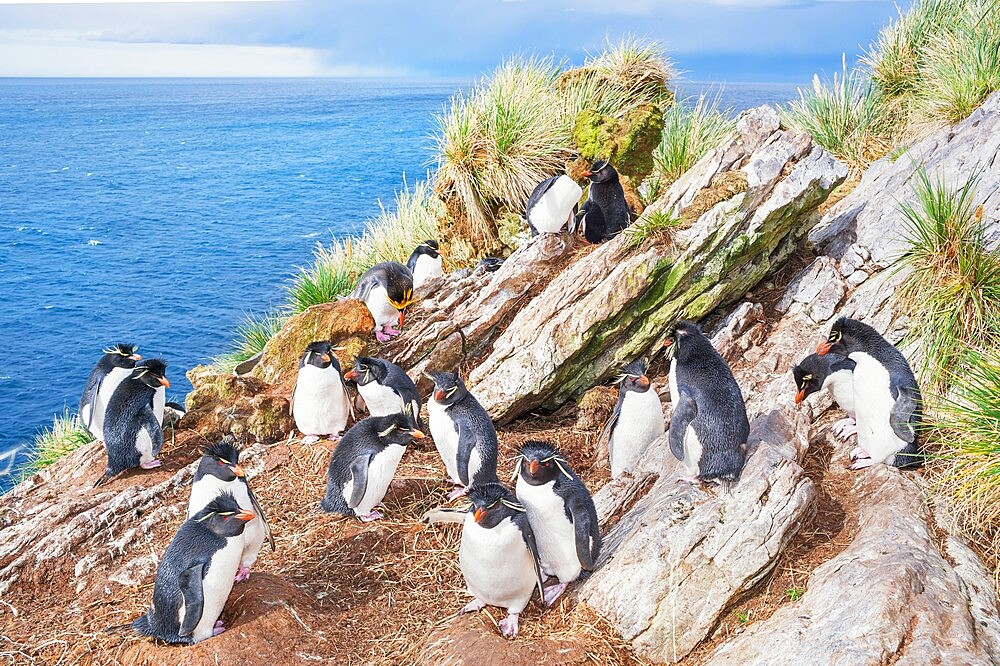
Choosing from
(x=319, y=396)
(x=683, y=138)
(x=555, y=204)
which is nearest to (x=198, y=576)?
(x=319, y=396)

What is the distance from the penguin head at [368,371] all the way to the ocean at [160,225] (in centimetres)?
504

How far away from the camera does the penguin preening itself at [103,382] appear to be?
6.67m

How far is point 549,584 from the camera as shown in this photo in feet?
14.9

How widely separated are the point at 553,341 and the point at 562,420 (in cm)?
87

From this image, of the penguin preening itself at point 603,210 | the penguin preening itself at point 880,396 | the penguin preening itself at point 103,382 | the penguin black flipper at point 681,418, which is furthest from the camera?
the penguin preening itself at point 603,210

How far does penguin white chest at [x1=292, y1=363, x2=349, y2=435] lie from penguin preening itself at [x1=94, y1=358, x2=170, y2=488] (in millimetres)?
1115

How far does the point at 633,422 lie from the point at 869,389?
63.6 inches

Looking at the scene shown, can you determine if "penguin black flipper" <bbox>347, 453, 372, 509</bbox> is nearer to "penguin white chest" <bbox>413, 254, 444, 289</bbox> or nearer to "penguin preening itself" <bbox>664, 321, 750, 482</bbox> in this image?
"penguin preening itself" <bbox>664, 321, 750, 482</bbox>

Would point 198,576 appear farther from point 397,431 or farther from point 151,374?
point 151,374

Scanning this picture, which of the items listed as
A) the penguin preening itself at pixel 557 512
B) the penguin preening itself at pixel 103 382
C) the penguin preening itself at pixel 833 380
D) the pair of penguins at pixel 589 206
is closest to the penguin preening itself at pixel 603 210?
the pair of penguins at pixel 589 206

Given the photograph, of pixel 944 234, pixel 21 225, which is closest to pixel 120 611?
pixel 944 234

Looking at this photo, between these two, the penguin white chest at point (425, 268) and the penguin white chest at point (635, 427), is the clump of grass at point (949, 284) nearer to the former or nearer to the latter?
the penguin white chest at point (635, 427)

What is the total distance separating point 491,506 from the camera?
3971mm

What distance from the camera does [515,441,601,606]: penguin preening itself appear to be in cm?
424
